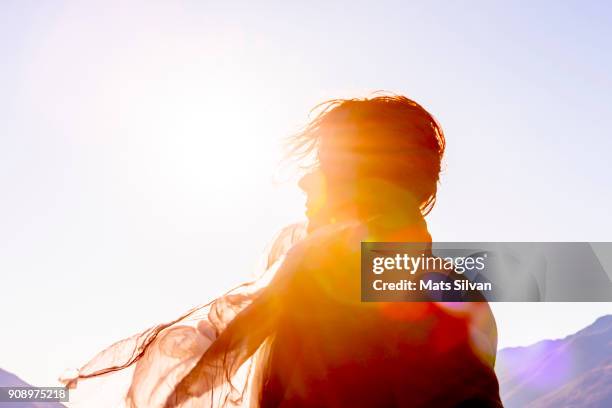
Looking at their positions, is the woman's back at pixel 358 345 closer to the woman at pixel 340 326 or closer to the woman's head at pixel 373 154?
the woman at pixel 340 326

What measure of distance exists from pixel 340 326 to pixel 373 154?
3.92 feet

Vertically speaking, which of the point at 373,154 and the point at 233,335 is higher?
the point at 373,154

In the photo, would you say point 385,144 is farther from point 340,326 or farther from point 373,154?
A: point 340,326

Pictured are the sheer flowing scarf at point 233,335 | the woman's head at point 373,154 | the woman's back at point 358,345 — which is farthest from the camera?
the woman's head at point 373,154

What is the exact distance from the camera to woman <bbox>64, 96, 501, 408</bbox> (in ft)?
12.9

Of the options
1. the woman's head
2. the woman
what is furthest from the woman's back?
the woman's head

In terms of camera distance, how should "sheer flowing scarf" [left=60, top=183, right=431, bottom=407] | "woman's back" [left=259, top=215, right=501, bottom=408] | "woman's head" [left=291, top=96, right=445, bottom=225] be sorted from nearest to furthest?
"woman's back" [left=259, top=215, right=501, bottom=408]
"sheer flowing scarf" [left=60, top=183, right=431, bottom=407]
"woman's head" [left=291, top=96, right=445, bottom=225]

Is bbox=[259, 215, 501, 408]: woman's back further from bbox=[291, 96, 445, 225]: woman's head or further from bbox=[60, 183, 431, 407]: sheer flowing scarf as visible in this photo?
bbox=[291, 96, 445, 225]: woman's head

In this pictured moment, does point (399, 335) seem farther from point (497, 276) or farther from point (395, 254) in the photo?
point (497, 276)

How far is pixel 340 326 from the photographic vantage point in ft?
13.5

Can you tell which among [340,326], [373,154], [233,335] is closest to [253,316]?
[233,335]

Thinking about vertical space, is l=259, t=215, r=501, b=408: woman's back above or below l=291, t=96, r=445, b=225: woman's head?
below

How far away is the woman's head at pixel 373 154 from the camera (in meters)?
4.55

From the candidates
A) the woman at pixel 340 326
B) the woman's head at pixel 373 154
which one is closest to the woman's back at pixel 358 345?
the woman at pixel 340 326
